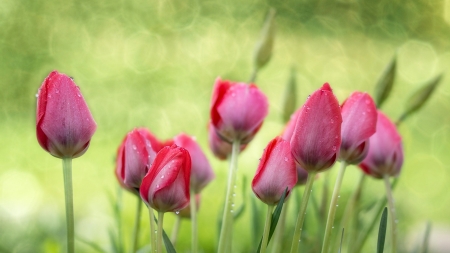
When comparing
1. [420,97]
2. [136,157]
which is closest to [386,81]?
[420,97]

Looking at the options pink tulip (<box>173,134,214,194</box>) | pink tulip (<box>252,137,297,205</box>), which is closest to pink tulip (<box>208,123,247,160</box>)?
pink tulip (<box>173,134,214,194</box>)

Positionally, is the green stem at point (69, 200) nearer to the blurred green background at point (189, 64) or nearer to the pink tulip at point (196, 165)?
the pink tulip at point (196, 165)

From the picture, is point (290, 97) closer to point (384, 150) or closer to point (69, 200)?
point (384, 150)

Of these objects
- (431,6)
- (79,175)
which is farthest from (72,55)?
(431,6)

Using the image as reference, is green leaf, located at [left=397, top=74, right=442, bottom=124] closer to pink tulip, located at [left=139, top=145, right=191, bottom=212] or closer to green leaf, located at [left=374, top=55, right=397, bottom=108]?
green leaf, located at [left=374, top=55, right=397, bottom=108]

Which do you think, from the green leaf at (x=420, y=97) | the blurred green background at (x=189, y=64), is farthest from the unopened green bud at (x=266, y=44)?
the blurred green background at (x=189, y=64)
